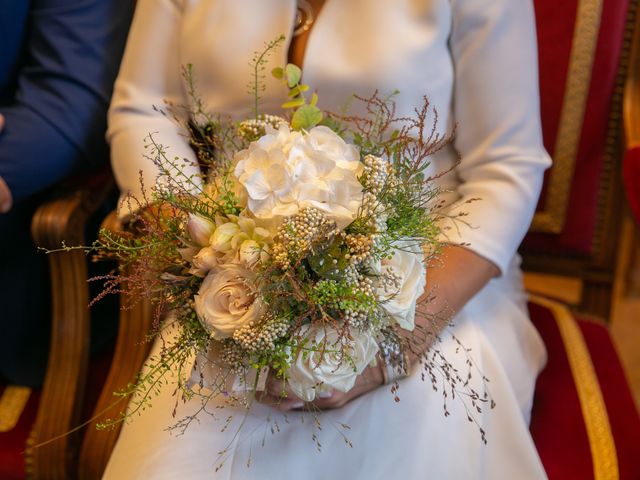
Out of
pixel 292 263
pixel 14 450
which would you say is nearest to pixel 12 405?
pixel 14 450

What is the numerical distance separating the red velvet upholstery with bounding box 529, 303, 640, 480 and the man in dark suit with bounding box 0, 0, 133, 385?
0.87 metres

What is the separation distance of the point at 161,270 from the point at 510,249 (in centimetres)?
54

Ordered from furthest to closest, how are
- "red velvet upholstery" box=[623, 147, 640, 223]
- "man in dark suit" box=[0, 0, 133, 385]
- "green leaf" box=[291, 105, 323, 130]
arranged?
"man in dark suit" box=[0, 0, 133, 385], "red velvet upholstery" box=[623, 147, 640, 223], "green leaf" box=[291, 105, 323, 130]

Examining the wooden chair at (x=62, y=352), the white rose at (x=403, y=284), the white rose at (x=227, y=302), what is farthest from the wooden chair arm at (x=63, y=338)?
the white rose at (x=403, y=284)

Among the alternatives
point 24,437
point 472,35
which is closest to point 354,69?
point 472,35

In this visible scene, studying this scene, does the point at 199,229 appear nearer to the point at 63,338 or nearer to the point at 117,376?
the point at 117,376

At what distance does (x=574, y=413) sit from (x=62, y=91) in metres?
1.01

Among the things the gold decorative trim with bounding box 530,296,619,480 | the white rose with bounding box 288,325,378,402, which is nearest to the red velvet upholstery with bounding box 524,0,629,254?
the gold decorative trim with bounding box 530,296,619,480

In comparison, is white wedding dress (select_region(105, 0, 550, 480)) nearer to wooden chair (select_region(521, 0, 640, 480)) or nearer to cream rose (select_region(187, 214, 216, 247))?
wooden chair (select_region(521, 0, 640, 480))

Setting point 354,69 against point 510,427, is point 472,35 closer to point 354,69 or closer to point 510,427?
point 354,69

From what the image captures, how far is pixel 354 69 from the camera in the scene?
1036 mm

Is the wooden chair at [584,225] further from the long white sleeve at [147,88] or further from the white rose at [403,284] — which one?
the long white sleeve at [147,88]

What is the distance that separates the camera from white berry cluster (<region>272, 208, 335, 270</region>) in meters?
0.66

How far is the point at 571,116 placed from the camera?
1.28 meters
